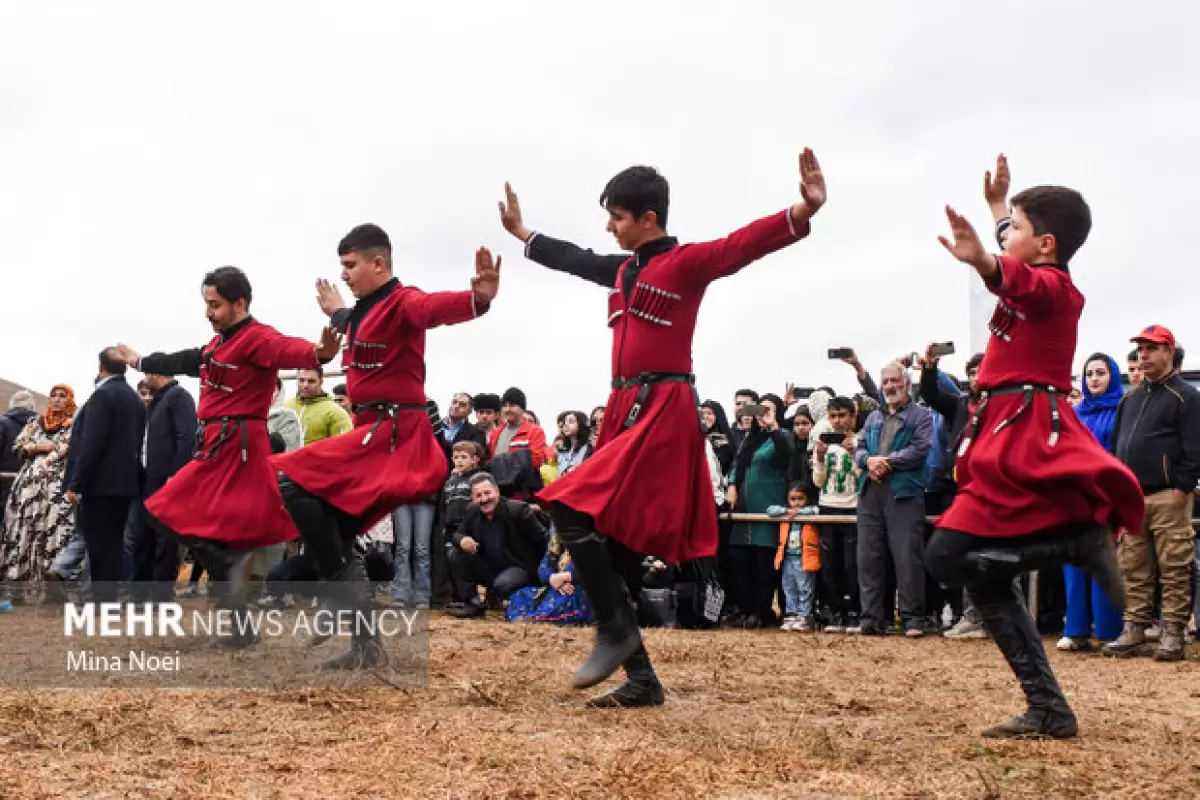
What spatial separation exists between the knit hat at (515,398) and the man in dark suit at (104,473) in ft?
12.4

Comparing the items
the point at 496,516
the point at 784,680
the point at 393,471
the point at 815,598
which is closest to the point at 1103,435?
the point at 815,598

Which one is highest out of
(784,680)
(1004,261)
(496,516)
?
(1004,261)

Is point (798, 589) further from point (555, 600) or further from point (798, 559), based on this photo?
point (555, 600)

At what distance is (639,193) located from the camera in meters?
5.61

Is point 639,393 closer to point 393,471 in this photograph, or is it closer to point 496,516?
point 393,471

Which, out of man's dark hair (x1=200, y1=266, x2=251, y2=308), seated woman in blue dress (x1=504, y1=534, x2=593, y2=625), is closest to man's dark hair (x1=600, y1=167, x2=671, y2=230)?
man's dark hair (x1=200, y1=266, x2=251, y2=308)

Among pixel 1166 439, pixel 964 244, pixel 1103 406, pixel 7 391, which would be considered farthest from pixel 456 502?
pixel 7 391

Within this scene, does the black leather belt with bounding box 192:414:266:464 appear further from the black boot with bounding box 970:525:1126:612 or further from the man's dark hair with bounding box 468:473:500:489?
the black boot with bounding box 970:525:1126:612

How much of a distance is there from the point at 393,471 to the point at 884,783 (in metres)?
3.10

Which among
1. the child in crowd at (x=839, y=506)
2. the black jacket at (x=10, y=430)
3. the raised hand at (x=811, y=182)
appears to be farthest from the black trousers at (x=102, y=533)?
the raised hand at (x=811, y=182)

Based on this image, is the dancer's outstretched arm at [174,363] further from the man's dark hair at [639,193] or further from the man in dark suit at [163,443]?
the man's dark hair at [639,193]

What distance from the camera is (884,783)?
153 inches

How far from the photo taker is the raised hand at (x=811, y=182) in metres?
5.00

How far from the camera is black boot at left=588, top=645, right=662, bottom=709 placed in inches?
207
